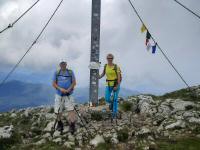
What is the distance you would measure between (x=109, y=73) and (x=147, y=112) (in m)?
4.06

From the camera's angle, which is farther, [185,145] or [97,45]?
[97,45]

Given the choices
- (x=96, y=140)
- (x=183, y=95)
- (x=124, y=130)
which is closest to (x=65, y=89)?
(x=96, y=140)

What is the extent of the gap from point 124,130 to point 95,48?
14.3ft

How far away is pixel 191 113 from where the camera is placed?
19.5 metres

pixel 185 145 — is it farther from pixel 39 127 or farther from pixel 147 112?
pixel 39 127

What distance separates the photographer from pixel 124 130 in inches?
691

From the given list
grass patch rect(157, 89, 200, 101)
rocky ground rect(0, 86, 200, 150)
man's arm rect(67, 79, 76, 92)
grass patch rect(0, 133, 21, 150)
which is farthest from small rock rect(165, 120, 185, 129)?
grass patch rect(157, 89, 200, 101)

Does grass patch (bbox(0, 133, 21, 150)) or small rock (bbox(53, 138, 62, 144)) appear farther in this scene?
grass patch (bbox(0, 133, 21, 150))

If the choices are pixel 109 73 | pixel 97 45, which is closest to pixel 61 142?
pixel 109 73

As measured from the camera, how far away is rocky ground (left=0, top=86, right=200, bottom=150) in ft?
52.3

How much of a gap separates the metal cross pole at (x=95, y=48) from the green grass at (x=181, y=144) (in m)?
4.99

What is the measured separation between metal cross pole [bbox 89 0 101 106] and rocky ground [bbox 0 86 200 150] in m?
1.14

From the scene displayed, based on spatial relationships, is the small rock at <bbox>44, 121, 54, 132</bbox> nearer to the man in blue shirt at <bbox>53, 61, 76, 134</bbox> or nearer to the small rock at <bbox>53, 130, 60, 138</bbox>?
the small rock at <bbox>53, 130, 60, 138</bbox>

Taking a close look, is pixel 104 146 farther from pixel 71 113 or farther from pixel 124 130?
pixel 71 113
